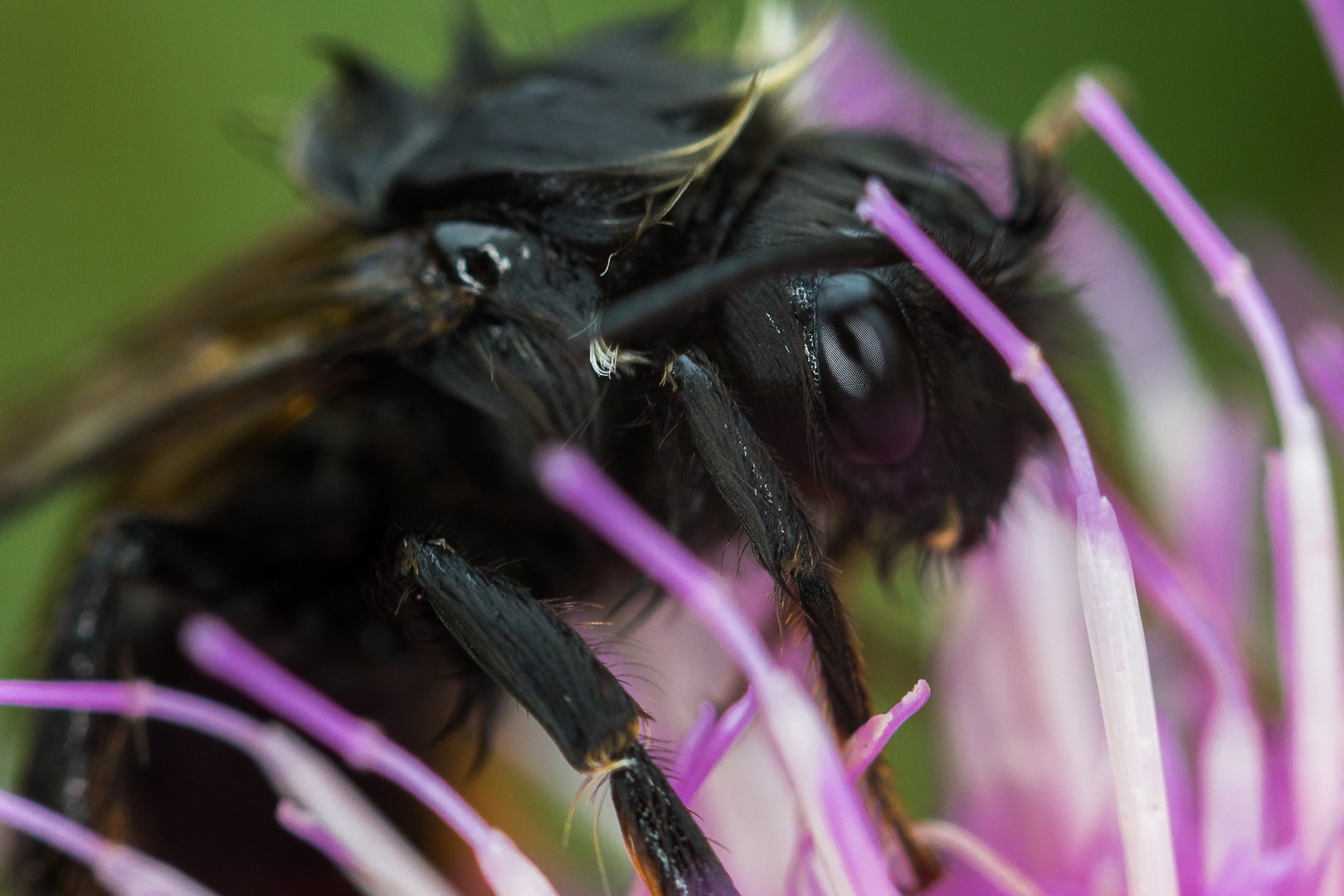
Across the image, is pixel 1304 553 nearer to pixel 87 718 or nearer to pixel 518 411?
pixel 518 411

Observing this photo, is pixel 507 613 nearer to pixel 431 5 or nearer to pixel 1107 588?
pixel 1107 588

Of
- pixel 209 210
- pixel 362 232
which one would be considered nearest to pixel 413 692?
pixel 362 232

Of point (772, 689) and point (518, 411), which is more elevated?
point (518, 411)

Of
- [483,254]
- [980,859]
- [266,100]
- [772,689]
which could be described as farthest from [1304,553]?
[266,100]

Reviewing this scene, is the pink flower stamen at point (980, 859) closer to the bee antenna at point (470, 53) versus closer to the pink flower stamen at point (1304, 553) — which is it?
the pink flower stamen at point (1304, 553)

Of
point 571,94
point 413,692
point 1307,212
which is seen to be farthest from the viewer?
point 1307,212

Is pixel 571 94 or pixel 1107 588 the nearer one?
pixel 1107 588
